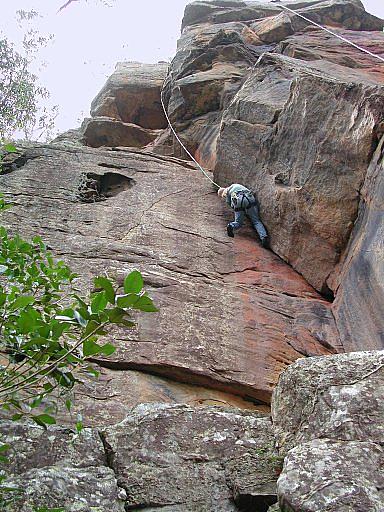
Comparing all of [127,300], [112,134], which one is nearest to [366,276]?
[127,300]

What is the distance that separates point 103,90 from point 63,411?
1682 centimetres

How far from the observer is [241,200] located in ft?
35.9

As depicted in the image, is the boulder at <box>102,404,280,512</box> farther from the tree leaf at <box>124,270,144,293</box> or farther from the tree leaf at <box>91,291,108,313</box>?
the tree leaf at <box>124,270,144,293</box>

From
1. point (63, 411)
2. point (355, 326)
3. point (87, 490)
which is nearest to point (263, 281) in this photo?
point (355, 326)

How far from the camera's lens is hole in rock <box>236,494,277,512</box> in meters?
3.61

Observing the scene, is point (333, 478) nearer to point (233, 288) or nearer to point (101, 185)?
point (233, 288)

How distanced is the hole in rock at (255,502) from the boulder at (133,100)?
17442 millimetres

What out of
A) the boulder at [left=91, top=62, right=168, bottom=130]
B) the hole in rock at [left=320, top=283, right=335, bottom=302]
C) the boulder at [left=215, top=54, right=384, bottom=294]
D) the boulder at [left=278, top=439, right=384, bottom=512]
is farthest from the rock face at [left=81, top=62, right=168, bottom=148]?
the boulder at [left=278, top=439, right=384, bottom=512]

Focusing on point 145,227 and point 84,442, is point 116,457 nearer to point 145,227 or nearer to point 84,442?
point 84,442

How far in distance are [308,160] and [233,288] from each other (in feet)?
8.85

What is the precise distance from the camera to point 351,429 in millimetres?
3508

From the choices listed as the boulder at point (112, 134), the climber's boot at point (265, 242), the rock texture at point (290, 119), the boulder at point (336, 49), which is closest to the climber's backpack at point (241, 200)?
the rock texture at point (290, 119)

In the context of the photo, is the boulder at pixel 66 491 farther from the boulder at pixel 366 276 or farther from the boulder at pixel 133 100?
the boulder at pixel 133 100

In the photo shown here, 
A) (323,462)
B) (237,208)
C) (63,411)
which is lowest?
(63,411)
